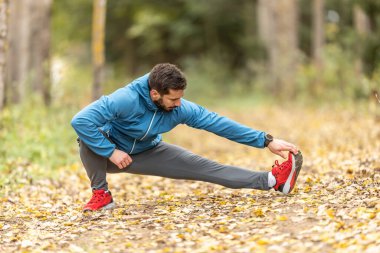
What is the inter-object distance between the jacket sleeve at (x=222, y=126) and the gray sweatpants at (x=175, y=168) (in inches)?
16.7

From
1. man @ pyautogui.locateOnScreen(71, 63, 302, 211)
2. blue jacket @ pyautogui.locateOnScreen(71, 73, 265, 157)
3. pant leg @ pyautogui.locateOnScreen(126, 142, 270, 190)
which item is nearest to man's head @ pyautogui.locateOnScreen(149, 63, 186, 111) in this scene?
man @ pyautogui.locateOnScreen(71, 63, 302, 211)

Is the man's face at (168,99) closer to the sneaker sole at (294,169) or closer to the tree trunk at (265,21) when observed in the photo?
the sneaker sole at (294,169)

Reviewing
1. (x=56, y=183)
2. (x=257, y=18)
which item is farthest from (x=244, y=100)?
(x=56, y=183)

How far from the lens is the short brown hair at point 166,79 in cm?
680

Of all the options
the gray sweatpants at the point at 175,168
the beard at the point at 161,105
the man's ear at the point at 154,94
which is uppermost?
the man's ear at the point at 154,94

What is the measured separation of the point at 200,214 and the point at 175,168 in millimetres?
785

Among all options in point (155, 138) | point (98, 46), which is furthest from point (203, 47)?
point (155, 138)

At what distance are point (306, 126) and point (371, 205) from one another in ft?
35.5

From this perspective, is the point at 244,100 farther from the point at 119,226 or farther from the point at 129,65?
the point at 119,226

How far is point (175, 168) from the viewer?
24.9 feet

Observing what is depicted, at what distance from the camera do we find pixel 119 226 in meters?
6.64

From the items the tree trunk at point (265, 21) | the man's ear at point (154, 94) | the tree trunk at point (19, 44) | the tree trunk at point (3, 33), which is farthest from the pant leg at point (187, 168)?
the tree trunk at point (265, 21)

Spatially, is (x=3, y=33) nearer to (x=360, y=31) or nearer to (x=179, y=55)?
(x=360, y=31)

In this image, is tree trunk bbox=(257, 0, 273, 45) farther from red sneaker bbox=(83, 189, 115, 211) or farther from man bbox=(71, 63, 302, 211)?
red sneaker bbox=(83, 189, 115, 211)
